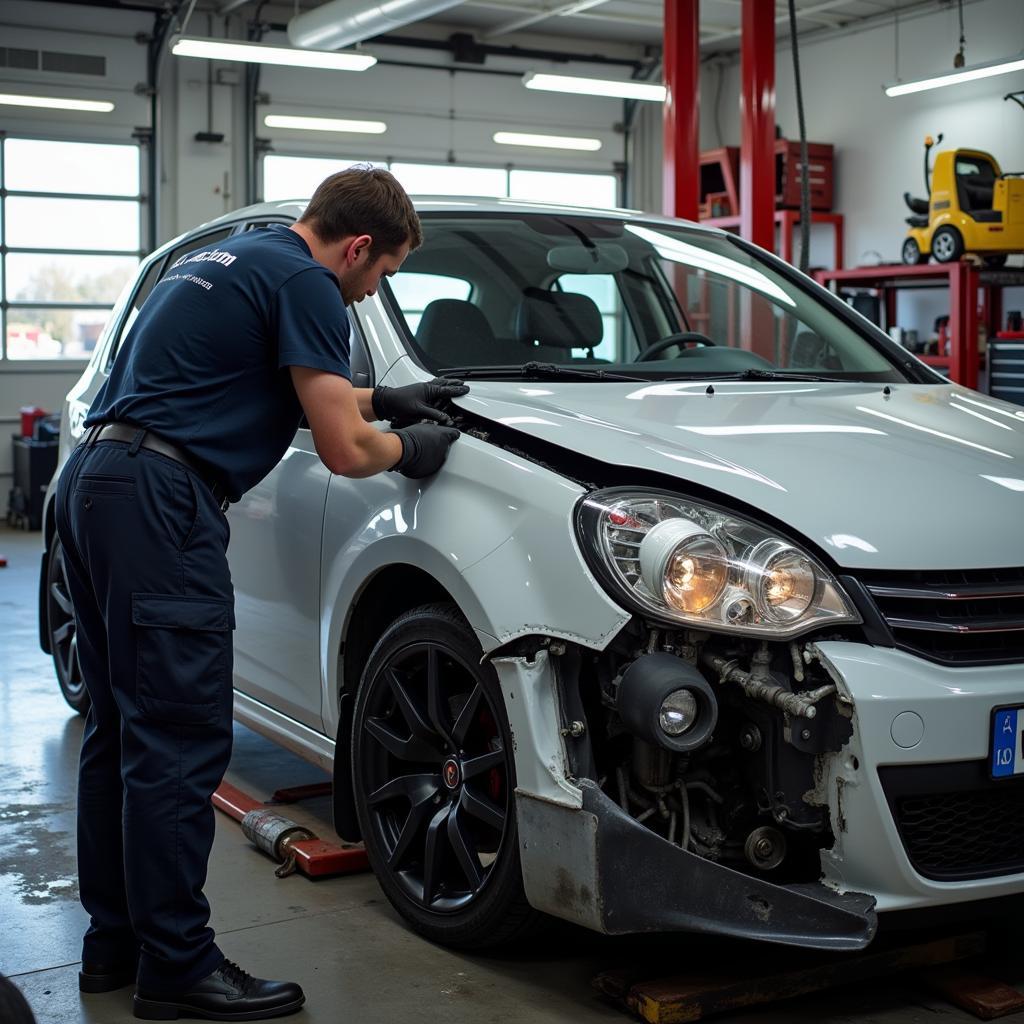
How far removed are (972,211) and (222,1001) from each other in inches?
409

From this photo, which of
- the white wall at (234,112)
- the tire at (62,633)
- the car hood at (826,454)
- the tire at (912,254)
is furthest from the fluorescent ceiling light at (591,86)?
the car hood at (826,454)

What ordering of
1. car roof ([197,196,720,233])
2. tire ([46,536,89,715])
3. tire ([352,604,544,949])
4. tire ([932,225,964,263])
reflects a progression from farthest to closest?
tire ([932,225,964,263]), tire ([46,536,89,715]), car roof ([197,196,720,233]), tire ([352,604,544,949])

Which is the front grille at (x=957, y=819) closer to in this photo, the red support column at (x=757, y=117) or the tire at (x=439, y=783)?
the tire at (x=439, y=783)

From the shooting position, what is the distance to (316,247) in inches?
96.3

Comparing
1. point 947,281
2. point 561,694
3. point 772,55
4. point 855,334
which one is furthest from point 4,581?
point 947,281

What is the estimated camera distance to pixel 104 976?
8.19 ft

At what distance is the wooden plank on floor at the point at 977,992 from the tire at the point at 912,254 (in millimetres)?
10092

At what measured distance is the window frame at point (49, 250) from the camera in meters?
12.1

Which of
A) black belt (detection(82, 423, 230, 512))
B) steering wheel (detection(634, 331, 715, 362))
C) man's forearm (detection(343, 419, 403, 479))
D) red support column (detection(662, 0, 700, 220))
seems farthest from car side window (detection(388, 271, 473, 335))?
red support column (detection(662, 0, 700, 220))

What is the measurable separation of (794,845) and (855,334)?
1623mm

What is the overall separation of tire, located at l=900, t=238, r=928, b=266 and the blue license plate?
10276 mm

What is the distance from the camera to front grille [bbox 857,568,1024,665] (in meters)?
2.12

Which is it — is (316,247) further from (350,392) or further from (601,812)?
(601,812)

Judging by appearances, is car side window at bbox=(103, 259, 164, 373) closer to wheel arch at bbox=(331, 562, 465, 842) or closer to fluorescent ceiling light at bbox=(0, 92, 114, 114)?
wheel arch at bbox=(331, 562, 465, 842)
